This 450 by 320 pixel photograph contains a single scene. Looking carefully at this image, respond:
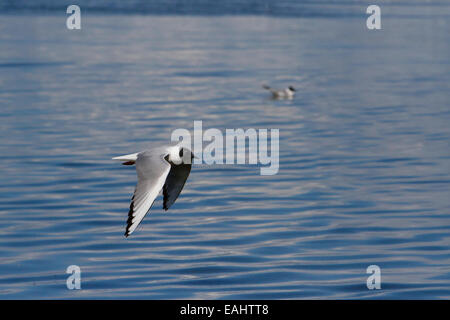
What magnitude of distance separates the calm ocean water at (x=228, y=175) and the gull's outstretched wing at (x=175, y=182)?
786mm

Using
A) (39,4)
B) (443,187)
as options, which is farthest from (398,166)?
(39,4)

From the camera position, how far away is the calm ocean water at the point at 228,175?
10023 millimetres

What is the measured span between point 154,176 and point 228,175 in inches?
261

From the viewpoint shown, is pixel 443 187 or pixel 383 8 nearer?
pixel 443 187

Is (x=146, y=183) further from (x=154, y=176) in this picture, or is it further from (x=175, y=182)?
(x=175, y=182)

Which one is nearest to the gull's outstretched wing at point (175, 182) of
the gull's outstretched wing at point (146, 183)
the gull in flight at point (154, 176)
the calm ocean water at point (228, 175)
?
the gull in flight at point (154, 176)

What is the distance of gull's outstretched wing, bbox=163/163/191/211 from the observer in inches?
392

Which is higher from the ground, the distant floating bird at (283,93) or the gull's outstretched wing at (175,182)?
the distant floating bird at (283,93)

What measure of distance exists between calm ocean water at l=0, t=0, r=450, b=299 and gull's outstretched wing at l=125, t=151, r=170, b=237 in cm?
109

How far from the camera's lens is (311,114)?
22.9 m

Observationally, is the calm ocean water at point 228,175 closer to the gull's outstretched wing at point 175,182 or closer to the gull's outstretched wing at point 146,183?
the gull's outstretched wing at point 175,182
